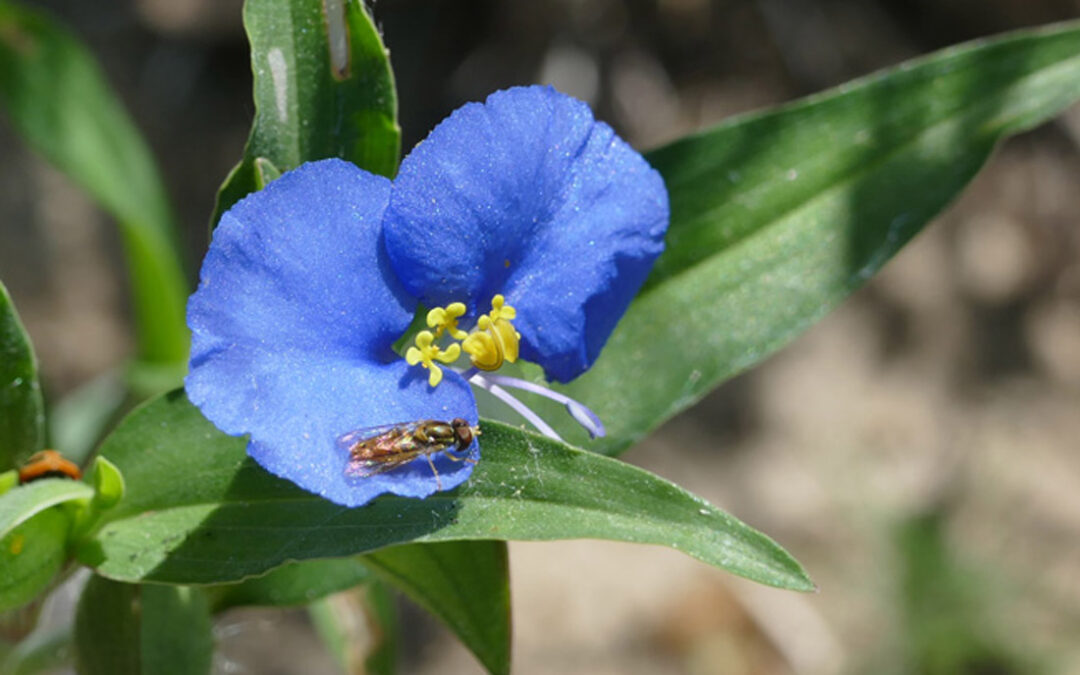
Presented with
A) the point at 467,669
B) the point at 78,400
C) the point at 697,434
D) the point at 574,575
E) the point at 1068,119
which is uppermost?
A: the point at 1068,119

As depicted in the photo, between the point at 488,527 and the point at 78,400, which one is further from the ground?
the point at 488,527

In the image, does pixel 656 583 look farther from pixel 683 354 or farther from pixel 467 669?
pixel 683 354

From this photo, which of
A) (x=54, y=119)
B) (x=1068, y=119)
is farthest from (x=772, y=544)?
(x=1068, y=119)

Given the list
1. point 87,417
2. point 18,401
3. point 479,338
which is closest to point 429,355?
point 479,338

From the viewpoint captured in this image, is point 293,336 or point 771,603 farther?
point 771,603

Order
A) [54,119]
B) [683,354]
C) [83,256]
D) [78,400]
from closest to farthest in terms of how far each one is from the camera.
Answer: [683,354] → [54,119] → [78,400] → [83,256]

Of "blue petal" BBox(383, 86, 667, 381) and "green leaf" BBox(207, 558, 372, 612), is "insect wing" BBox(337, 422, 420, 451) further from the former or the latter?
"green leaf" BBox(207, 558, 372, 612)

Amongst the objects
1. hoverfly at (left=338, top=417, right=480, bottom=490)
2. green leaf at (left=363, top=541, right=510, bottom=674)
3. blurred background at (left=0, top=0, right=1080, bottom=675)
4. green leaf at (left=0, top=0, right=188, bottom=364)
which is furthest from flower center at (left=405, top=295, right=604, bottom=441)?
blurred background at (left=0, top=0, right=1080, bottom=675)
